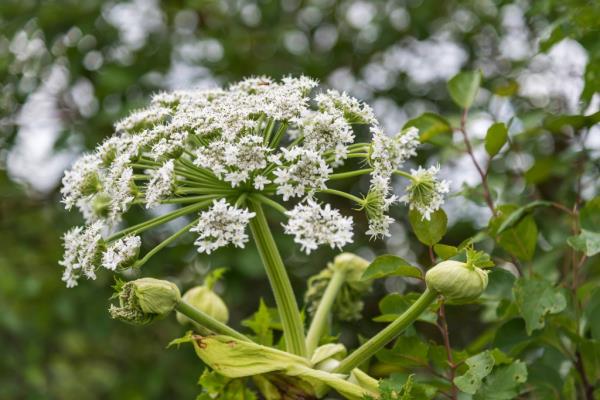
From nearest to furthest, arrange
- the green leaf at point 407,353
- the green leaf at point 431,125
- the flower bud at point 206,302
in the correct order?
the green leaf at point 407,353
the flower bud at point 206,302
the green leaf at point 431,125

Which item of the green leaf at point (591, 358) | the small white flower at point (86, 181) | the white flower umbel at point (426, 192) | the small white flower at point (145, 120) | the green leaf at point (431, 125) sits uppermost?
the green leaf at point (431, 125)

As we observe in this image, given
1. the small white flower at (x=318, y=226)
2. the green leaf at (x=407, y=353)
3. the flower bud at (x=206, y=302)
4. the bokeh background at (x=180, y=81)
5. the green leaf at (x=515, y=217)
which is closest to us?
the small white flower at (x=318, y=226)

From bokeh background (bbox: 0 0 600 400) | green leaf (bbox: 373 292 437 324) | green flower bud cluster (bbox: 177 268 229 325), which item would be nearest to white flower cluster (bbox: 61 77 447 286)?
green leaf (bbox: 373 292 437 324)

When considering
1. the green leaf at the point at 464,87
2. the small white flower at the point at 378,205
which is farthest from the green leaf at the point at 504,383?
the green leaf at the point at 464,87

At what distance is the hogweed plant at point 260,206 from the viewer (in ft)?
4.11

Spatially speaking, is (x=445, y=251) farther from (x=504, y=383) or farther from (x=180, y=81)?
(x=180, y=81)

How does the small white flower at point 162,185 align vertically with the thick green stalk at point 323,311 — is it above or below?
above

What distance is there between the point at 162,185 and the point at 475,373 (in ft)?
2.18

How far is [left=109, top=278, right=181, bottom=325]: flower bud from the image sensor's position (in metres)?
1.27

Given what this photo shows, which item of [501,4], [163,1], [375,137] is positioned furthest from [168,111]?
[163,1]

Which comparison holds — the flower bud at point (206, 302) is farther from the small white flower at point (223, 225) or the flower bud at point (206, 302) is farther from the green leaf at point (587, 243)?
the green leaf at point (587, 243)

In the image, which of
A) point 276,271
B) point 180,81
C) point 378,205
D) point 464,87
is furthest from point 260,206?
point 180,81

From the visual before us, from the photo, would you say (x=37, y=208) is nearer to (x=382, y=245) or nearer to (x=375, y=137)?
(x=382, y=245)

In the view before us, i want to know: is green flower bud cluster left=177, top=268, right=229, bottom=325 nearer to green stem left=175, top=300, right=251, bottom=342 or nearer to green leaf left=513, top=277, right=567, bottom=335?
green stem left=175, top=300, right=251, bottom=342
